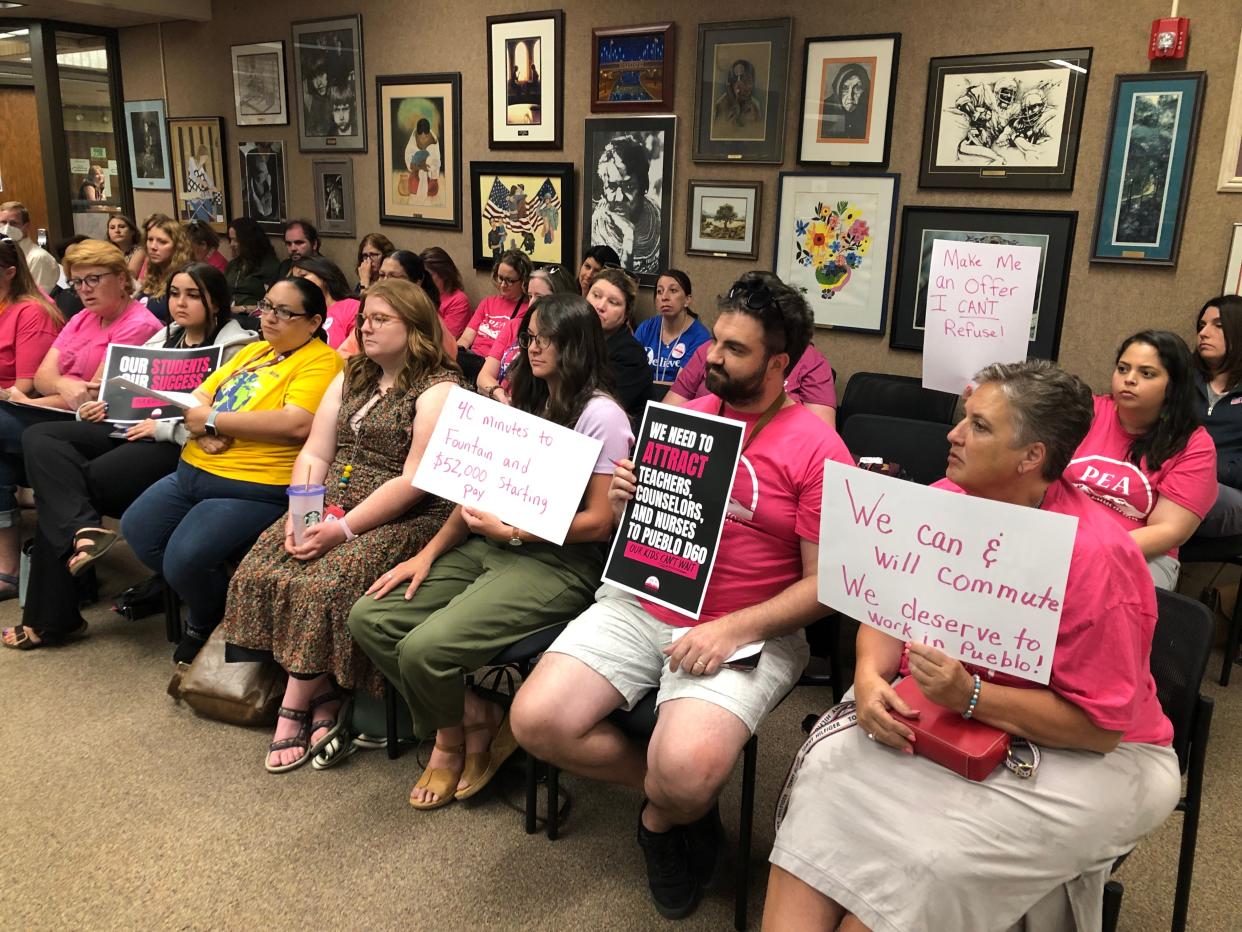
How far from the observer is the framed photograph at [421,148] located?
5453 millimetres

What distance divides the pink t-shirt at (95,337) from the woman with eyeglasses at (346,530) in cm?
140

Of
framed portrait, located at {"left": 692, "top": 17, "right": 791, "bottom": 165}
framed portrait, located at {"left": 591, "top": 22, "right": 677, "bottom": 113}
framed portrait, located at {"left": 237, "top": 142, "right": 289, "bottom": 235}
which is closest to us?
framed portrait, located at {"left": 692, "top": 17, "right": 791, "bottom": 165}

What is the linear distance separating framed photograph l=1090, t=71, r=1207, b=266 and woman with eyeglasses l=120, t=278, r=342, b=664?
3054mm

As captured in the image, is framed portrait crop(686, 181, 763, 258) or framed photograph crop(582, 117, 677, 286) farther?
framed photograph crop(582, 117, 677, 286)

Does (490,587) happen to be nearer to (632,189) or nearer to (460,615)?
(460,615)

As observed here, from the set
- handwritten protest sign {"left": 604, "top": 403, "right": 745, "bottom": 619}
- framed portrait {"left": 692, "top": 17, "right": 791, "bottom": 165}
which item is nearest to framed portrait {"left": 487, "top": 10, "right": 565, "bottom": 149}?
framed portrait {"left": 692, "top": 17, "right": 791, "bottom": 165}

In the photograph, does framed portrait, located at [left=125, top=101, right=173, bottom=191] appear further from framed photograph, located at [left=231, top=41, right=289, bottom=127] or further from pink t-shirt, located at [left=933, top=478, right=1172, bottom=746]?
pink t-shirt, located at [left=933, top=478, right=1172, bottom=746]

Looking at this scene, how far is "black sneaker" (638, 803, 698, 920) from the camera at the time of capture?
6.60ft

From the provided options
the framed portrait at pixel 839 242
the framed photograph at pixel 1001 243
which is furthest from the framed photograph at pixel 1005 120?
the framed portrait at pixel 839 242

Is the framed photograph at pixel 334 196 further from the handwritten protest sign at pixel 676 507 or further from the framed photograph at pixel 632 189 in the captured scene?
the handwritten protest sign at pixel 676 507

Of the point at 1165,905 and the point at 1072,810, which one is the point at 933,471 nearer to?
the point at 1165,905

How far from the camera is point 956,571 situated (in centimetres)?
147

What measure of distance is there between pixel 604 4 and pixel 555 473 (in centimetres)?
346

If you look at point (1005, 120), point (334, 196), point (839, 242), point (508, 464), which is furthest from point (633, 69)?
point (508, 464)
